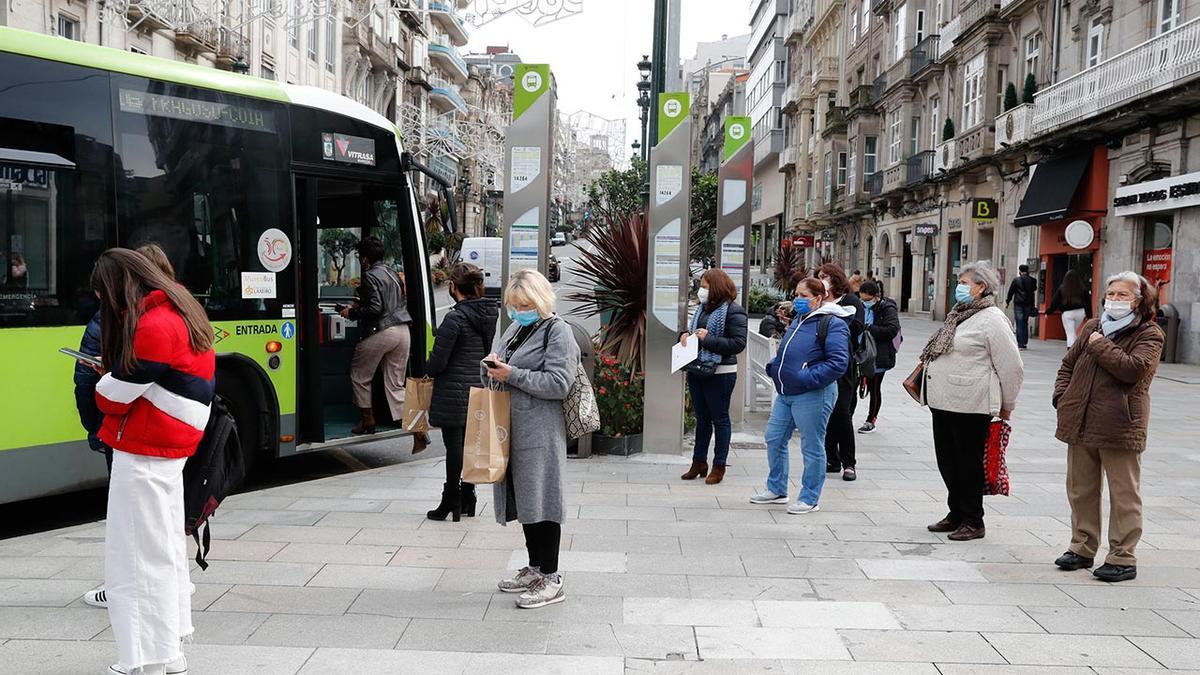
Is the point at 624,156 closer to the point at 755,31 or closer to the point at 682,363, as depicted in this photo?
the point at 755,31

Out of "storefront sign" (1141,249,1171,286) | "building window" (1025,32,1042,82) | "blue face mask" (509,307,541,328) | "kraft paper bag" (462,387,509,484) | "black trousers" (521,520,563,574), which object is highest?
"building window" (1025,32,1042,82)

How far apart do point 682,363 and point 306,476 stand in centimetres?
329

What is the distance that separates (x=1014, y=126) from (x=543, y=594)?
80.9 feet

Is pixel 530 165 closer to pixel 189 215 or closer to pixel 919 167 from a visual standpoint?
pixel 189 215

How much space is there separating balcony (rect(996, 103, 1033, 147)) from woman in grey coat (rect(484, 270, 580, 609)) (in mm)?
23600

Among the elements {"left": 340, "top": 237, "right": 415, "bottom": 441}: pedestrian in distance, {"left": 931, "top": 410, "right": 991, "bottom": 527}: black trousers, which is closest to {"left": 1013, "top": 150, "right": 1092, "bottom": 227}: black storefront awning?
{"left": 931, "top": 410, "right": 991, "bottom": 527}: black trousers

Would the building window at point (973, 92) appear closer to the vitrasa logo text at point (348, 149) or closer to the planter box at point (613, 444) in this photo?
the planter box at point (613, 444)

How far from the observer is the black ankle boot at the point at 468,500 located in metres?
6.81

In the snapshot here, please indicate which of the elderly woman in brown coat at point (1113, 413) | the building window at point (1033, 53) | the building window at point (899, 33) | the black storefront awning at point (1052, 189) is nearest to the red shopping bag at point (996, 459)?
the elderly woman in brown coat at point (1113, 413)

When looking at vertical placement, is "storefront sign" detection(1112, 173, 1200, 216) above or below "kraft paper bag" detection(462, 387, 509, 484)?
above

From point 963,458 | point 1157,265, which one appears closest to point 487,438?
point 963,458

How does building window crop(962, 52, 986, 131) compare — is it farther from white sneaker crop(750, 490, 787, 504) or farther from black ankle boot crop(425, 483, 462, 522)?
black ankle boot crop(425, 483, 462, 522)

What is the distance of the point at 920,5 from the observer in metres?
36.4

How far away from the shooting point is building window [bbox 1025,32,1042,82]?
86.6 feet
